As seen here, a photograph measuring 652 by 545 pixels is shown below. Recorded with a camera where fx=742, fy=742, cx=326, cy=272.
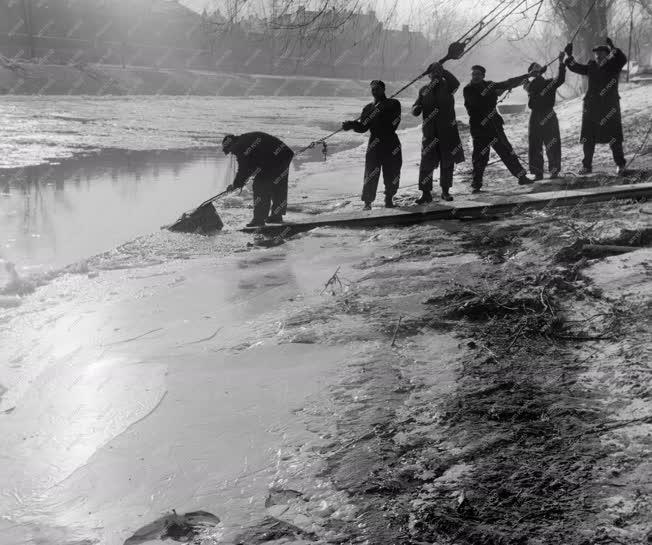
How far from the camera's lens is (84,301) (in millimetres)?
5613

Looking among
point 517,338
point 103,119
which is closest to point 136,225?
point 517,338

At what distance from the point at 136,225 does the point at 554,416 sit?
7054mm

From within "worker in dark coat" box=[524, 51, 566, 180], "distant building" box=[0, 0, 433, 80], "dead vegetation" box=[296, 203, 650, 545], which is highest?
"distant building" box=[0, 0, 433, 80]

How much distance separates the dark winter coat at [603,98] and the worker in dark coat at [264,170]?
3.22 m

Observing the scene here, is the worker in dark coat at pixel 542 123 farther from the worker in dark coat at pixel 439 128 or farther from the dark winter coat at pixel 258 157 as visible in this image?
the dark winter coat at pixel 258 157

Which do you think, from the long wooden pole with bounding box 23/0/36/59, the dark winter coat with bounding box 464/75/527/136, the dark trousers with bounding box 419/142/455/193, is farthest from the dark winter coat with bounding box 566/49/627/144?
the long wooden pole with bounding box 23/0/36/59

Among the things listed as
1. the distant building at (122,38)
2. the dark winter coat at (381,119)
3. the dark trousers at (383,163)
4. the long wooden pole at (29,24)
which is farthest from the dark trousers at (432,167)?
the long wooden pole at (29,24)

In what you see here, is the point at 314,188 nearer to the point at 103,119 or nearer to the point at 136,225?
the point at 136,225

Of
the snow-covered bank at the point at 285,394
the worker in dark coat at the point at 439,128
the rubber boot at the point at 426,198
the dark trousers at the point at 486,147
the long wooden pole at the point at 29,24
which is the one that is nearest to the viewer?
the snow-covered bank at the point at 285,394

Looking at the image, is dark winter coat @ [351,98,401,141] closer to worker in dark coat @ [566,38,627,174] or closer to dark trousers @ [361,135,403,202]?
dark trousers @ [361,135,403,202]

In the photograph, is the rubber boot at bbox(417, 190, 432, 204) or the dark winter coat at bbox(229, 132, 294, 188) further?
the rubber boot at bbox(417, 190, 432, 204)

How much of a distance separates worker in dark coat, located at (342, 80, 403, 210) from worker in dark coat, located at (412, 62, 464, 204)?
0.26 metres

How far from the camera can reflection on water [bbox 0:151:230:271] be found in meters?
7.81

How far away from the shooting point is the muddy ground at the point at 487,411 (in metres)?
2.36
